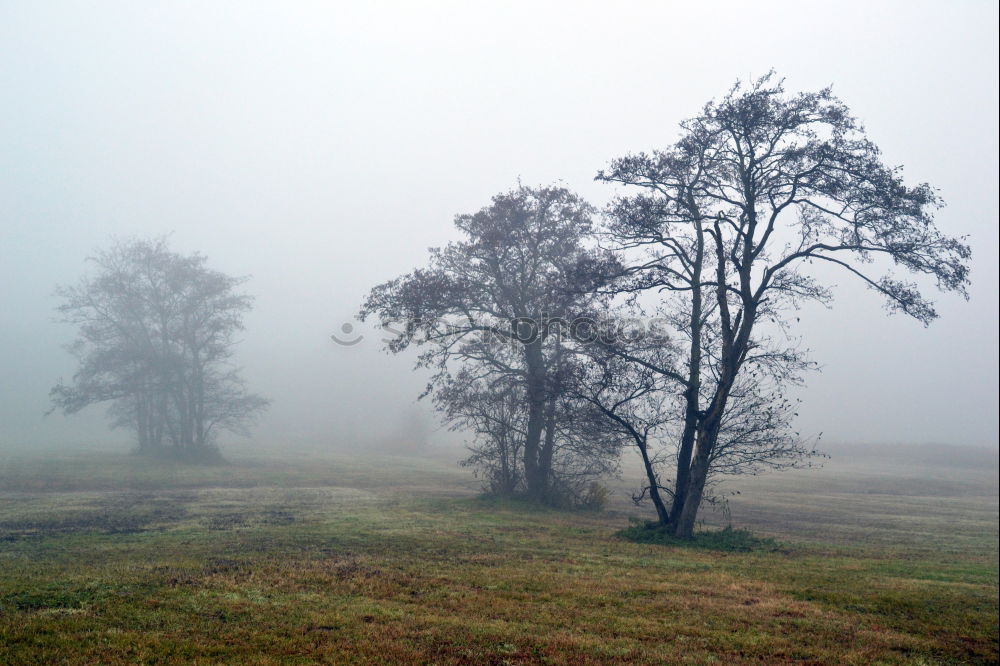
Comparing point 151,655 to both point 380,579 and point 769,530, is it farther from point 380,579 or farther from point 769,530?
point 769,530

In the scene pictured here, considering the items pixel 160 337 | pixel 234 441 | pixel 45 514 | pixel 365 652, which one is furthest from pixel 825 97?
pixel 234 441

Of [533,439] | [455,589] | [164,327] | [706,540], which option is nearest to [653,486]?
[706,540]

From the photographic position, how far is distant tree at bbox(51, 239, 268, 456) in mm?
45156

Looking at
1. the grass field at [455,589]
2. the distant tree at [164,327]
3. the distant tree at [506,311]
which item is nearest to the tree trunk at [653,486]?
the grass field at [455,589]

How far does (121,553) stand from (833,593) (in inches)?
528

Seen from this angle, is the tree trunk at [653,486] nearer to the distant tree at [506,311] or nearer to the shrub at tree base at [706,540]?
the shrub at tree base at [706,540]

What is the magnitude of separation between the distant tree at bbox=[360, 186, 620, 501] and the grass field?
3.96 metres

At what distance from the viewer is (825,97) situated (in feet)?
55.7

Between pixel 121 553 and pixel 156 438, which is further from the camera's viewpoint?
pixel 156 438

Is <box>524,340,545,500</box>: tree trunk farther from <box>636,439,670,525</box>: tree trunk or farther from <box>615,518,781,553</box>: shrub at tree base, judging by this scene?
<box>615,518,781,553</box>: shrub at tree base

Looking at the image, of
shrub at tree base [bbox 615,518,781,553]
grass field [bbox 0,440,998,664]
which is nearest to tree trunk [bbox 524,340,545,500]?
grass field [bbox 0,440,998,664]

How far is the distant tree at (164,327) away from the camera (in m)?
45.2

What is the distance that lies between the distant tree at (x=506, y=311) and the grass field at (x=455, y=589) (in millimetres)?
3957

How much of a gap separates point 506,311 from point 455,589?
17.9 metres
